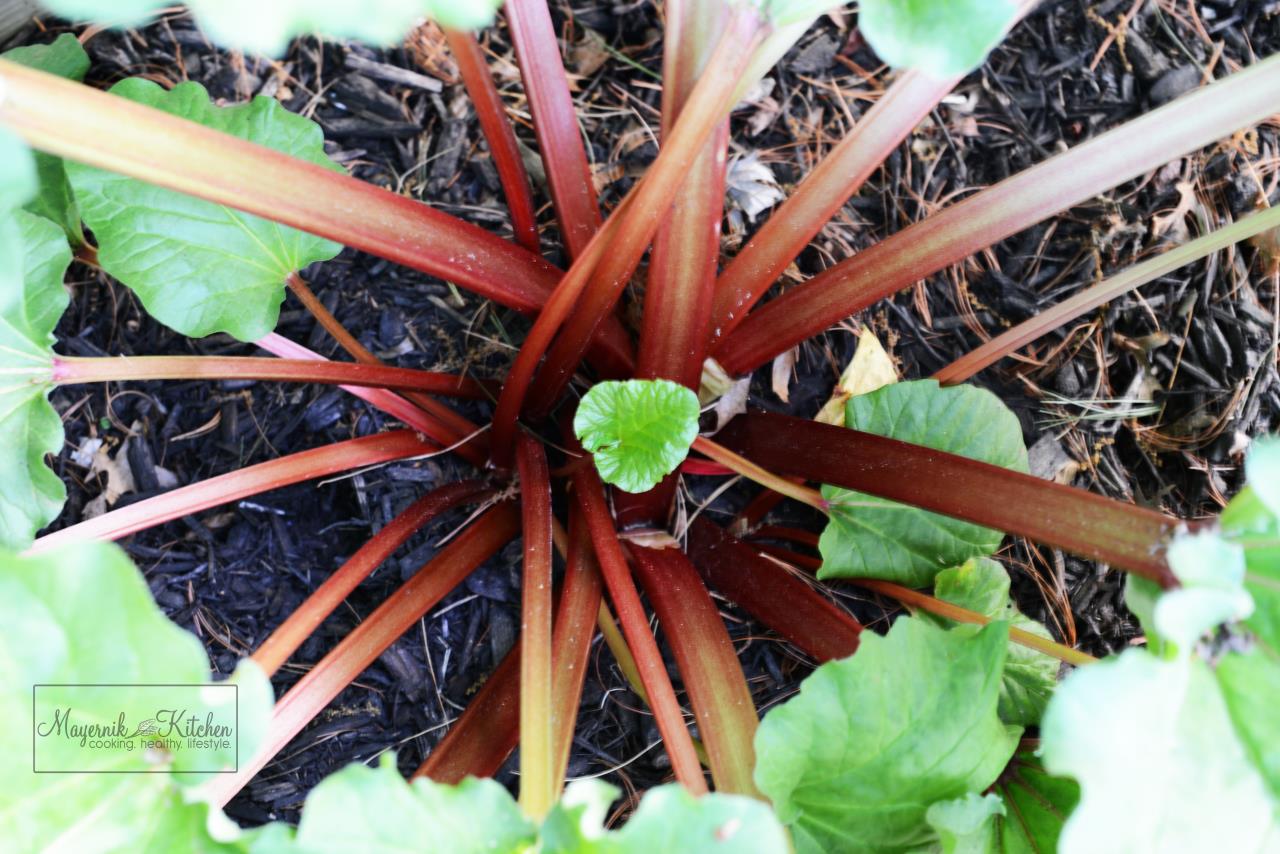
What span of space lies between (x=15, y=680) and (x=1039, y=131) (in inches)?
69.0

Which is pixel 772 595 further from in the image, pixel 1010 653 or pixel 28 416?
pixel 28 416

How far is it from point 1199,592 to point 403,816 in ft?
2.16

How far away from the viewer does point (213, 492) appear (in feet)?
3.77

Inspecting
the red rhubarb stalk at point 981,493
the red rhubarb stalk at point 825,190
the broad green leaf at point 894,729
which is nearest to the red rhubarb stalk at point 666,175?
the red rhubarb stalk at point 825,190

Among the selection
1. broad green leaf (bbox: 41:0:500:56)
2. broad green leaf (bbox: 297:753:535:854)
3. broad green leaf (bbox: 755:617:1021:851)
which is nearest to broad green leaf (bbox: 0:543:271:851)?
broad green leaf (bbox: 297:753:535:854)

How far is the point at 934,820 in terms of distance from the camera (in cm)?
89

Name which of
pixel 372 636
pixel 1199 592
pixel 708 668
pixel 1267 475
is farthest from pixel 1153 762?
pixel 372 636

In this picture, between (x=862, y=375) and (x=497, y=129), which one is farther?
(x=862, y=375)

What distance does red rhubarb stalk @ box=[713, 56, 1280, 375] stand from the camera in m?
0.96

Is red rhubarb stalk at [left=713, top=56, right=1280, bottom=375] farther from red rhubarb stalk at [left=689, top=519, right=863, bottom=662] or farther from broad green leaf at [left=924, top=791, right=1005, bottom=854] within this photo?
broad green leaf at [left=924, top=791, right=1005, bottom=854]

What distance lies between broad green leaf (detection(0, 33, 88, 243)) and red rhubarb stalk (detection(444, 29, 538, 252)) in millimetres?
614

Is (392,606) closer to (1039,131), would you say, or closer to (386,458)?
(386,458)

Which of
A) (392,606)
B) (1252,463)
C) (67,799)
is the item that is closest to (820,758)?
(1252,463)

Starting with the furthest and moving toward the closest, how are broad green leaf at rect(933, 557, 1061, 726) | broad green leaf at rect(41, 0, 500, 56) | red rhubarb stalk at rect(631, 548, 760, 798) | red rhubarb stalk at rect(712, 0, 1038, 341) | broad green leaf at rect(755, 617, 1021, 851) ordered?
Result: 1. broad green leaf at rect(933, 557, 1061, 726)
2. red rhubarb stalk at rect(712, 0, 1038, 341)
3. red rhubarb stalk at rect(631, 548, 760, 798)
4. broad green leaf at rect(755, 617, 1021, 851)
5. broad green leaf at rect(41, 0, 500, 56)
